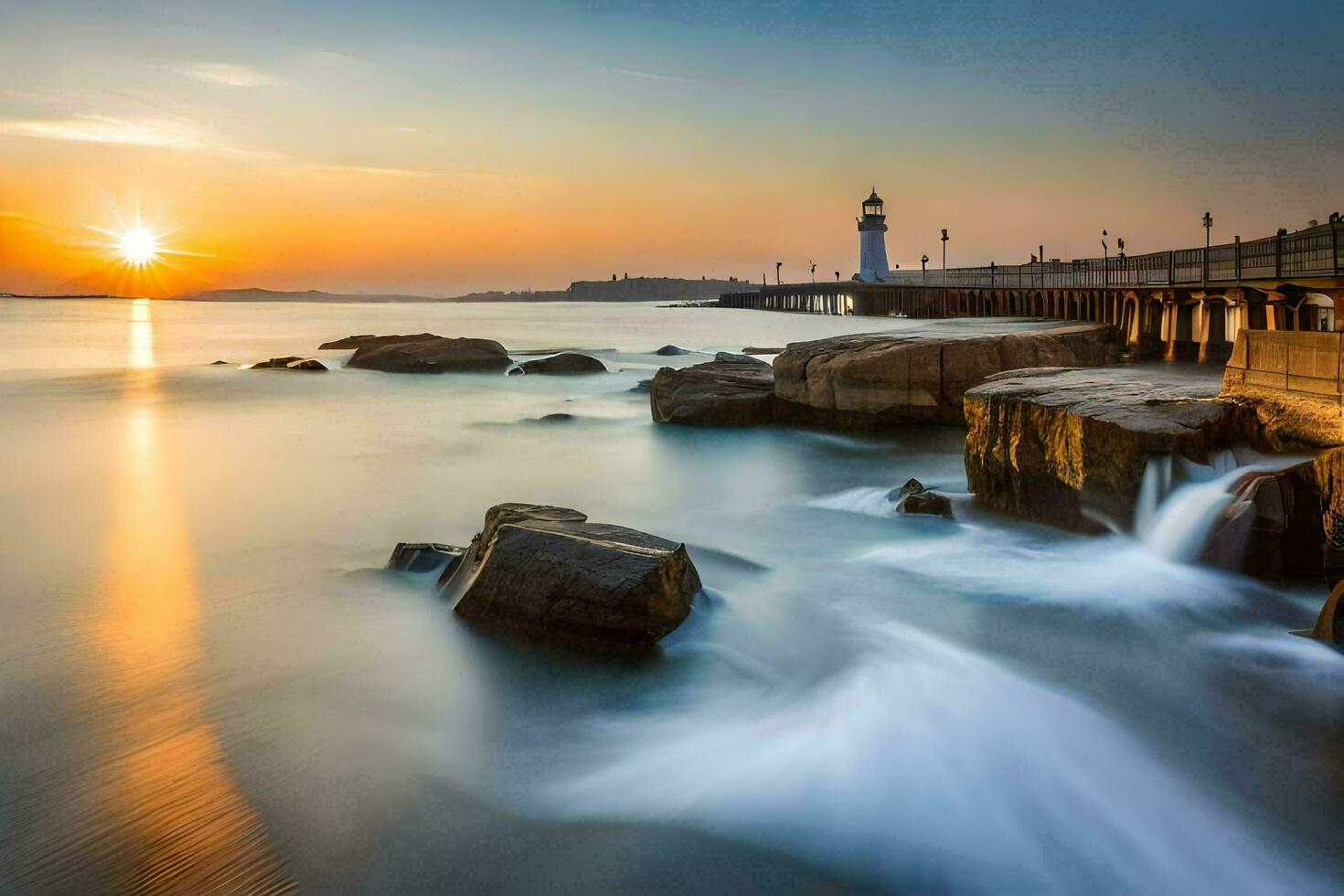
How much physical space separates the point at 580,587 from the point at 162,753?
101 inches

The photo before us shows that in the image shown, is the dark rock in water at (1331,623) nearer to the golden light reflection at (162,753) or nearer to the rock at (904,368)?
the golden light reflection at (162,753)

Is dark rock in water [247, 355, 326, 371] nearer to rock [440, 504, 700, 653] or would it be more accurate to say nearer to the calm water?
the calm water

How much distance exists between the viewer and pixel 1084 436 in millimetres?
8969

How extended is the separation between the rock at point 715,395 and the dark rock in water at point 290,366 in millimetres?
16458

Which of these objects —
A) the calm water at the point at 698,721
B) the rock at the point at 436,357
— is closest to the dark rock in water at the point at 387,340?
the rock at the point at 436,357

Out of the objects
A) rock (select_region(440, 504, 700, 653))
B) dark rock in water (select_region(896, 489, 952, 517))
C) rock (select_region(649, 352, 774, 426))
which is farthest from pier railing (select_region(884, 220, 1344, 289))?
rock (select_region(440, 504, 700, 653))

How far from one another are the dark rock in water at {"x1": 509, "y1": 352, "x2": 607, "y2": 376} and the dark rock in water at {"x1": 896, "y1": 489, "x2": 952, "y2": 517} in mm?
19740

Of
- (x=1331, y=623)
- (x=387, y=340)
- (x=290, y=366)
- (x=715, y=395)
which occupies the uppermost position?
(x=387, y=340)

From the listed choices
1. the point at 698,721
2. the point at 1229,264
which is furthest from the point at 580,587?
the point at 1229,264

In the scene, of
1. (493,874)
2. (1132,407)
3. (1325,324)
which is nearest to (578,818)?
(493,874)

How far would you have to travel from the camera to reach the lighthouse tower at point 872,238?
9106 centimetres

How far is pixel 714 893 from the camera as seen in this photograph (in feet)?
13.5

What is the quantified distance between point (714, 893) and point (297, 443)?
15.6 meters

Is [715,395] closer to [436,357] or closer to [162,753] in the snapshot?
[162,753]
